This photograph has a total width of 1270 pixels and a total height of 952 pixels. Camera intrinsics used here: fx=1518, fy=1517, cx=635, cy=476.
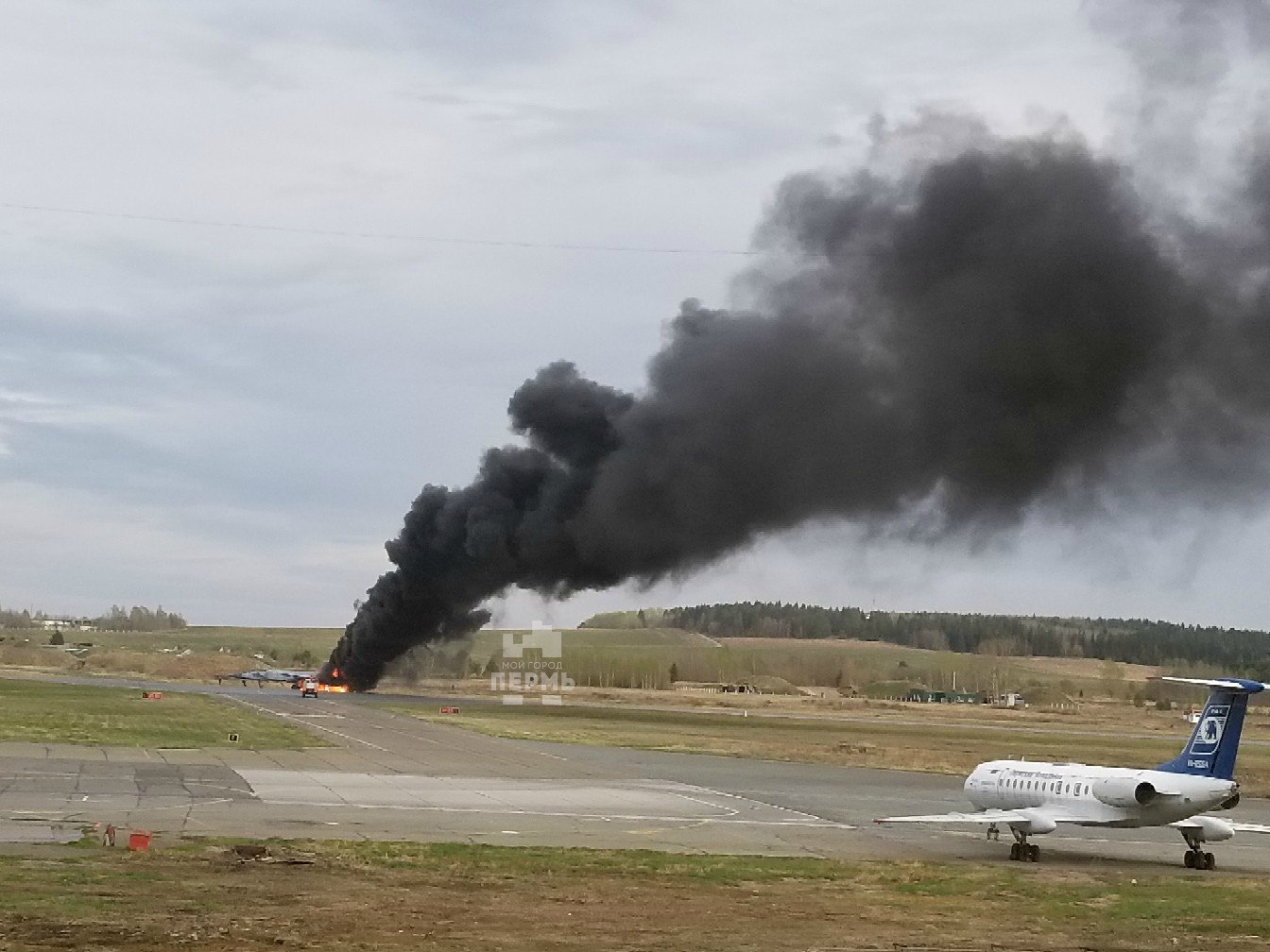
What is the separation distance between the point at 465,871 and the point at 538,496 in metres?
74.8

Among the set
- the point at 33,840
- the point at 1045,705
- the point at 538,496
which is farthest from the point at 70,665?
the point at 33,840

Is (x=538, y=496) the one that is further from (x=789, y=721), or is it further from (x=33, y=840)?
(x=33, y=840)

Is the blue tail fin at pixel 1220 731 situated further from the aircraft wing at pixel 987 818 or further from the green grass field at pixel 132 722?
the green grass field at pixel 132 722

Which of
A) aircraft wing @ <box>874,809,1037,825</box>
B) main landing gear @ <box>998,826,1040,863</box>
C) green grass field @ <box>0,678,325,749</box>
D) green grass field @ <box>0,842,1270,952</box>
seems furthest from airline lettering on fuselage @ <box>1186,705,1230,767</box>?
green grass field @ <box>0,678,325,749</box>

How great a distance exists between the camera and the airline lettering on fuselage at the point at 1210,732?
142 feet

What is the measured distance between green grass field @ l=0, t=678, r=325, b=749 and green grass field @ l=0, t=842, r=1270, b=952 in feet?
125

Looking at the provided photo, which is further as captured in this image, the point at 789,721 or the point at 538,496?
the point at 789,721

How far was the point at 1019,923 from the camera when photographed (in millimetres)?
30766

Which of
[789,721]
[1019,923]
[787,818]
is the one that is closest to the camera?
[1019,923]

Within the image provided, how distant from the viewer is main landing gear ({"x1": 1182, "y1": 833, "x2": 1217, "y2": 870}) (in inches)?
1715

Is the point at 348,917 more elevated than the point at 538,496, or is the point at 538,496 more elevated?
the point at 538,496

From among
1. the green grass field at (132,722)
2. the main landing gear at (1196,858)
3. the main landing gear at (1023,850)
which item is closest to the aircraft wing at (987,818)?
the main landing gear at (1023,850)

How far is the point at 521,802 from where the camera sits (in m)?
52.6

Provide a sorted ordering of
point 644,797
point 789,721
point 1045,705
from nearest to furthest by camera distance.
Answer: point 644,797, point 789,721, point 1045,705
